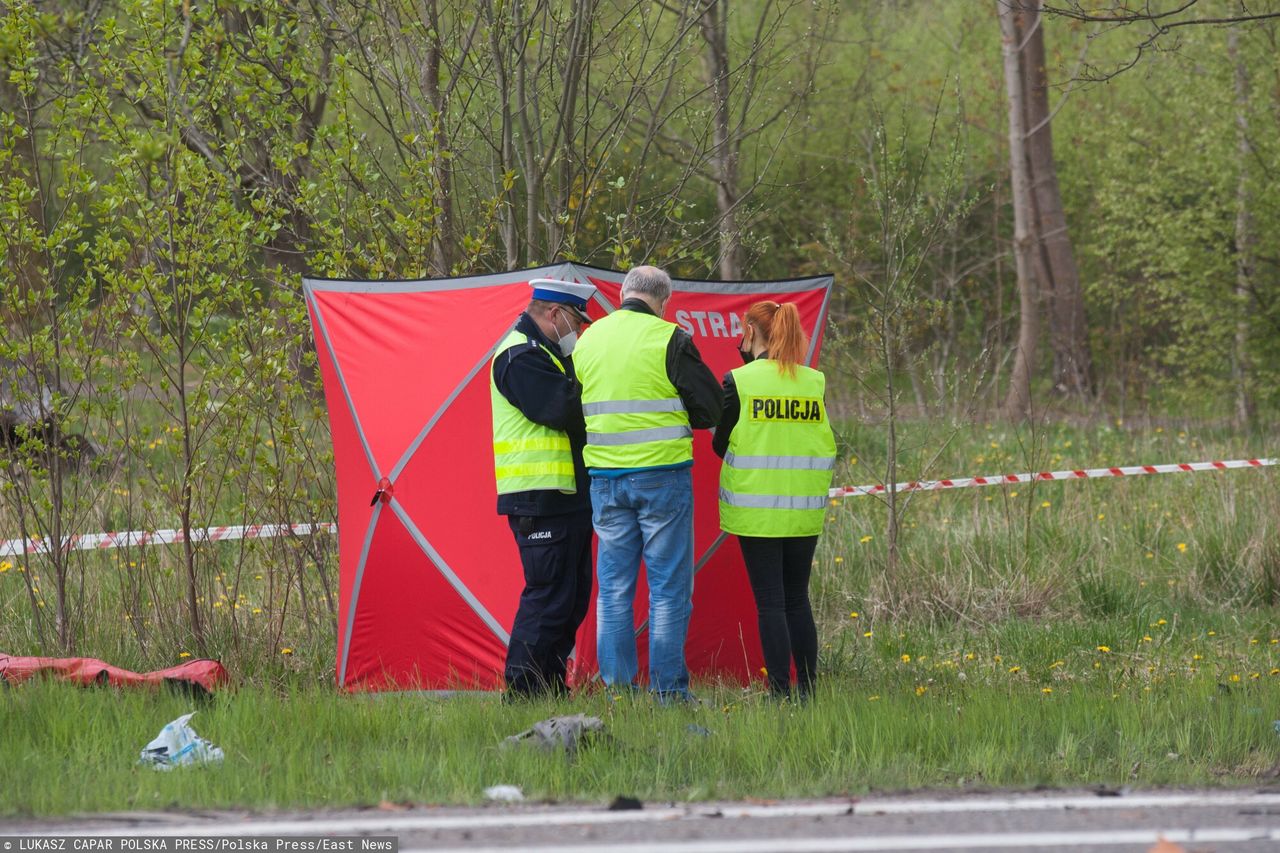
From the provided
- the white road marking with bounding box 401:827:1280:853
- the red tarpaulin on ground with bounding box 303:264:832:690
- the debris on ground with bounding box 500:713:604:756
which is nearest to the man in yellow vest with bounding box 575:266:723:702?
the red tarpaulin on ground with bounding box 303:264:832:690

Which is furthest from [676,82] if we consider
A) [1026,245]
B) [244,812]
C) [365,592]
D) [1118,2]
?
[1026,245]

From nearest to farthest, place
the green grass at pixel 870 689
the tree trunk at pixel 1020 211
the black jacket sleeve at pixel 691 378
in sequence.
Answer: the green grass at pixel 870 689 → the black jacket sleeve at pixel 691 378 → the tree trunk at pixel 1020 211

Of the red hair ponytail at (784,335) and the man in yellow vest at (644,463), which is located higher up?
the red hair ponytail at (784,335)

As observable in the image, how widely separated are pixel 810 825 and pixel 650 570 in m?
2.13

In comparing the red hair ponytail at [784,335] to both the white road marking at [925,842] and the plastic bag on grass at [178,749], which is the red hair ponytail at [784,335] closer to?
the white road marking at [925,842]

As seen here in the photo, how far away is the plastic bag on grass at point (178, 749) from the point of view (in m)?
5.33

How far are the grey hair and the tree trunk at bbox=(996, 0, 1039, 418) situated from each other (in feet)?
42.2

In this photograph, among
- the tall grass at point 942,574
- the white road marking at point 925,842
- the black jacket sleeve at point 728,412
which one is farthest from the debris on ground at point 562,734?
the tall grass at point 942,574

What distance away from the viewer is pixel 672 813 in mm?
4613

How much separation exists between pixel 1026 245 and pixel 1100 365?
6988mm

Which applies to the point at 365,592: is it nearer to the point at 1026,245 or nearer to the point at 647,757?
the point at 647,757

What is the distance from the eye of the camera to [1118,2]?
25.0ft

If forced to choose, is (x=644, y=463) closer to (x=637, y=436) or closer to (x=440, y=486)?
(x=637, y=436)

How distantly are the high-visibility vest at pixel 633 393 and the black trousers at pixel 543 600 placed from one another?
0.40m
